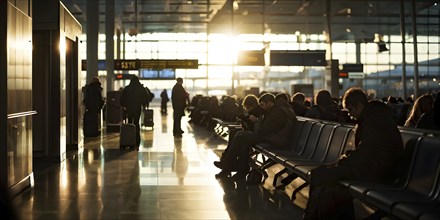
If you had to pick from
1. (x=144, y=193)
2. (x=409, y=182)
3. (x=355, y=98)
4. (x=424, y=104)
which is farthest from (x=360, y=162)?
(x=424, y=104)

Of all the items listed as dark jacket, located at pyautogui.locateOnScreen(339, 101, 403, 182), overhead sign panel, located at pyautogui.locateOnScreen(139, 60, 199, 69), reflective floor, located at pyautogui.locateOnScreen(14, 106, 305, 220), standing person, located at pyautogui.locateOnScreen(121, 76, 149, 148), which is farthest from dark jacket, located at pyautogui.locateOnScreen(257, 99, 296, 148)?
overhead sign panel, located at pyautogui.locateOnScreen(139, 60, 199, 69)

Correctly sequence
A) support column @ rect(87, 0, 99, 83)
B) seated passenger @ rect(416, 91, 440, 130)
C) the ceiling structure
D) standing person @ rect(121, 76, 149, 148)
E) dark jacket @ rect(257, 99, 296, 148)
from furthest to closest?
the ceiling structure, support column @ rect(87, 0, 99, 83), standing person @ rect(121, 76, 149, 148), dark jacket @ rect(257, 99, 296, 148), seated passenger @ rect(416, 91, 440, 130)

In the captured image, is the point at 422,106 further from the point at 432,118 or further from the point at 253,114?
the point at 253,114

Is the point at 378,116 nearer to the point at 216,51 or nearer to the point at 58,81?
the point at 58,81

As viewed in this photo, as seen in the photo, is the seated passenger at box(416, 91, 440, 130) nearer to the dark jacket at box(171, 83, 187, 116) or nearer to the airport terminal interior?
the airport terminal interior

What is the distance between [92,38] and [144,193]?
14876 millimetres

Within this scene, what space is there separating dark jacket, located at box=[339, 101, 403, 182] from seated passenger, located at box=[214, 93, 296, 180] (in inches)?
120

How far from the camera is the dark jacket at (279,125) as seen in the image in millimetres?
7836

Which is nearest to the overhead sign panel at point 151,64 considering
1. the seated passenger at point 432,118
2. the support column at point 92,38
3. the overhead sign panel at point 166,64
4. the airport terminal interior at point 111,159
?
the overhead sign panel at point 166,64

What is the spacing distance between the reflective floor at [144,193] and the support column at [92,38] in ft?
34.2

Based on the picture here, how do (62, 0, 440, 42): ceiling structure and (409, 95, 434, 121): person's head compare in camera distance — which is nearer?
(409, 95, 434, 121): person's head

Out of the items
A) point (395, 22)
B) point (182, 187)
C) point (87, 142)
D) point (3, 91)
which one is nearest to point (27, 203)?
point (3, 91)

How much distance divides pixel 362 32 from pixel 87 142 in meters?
30.9

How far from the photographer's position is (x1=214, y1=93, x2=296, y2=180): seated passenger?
7855 millimetres
